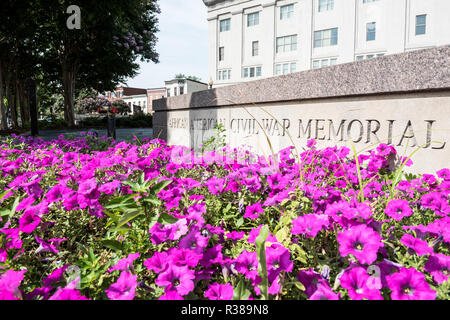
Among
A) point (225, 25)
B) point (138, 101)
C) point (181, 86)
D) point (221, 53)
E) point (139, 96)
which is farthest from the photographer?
point (138, 101)

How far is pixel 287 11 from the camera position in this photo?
29344mm

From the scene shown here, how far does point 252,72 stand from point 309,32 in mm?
6973

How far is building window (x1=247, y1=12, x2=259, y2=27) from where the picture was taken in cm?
3144

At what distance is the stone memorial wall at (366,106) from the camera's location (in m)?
2.37

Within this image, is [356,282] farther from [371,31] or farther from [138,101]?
[138,101]

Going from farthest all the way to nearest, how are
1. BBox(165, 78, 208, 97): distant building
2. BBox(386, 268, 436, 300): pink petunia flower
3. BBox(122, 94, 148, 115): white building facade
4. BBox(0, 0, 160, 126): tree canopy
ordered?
BBox(122, 94, 148, 115): white building facade
BBox(165, 78, 208, 97): distant building
BBox(0, 0, 160, 126): tree canopy
BBox(386, 268, 436, 300): pink petunia flower

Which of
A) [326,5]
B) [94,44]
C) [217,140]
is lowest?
[217,140]

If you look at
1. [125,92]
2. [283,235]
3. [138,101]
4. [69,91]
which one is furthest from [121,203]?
[125,92]

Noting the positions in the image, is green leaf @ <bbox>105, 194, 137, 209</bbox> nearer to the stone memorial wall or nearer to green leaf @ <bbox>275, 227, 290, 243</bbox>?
green leaf @ <bbox>275, 227, 290, 243</bbox>

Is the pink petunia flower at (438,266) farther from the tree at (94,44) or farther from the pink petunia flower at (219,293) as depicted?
the tree at (94,44)

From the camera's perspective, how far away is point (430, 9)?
72.3ft

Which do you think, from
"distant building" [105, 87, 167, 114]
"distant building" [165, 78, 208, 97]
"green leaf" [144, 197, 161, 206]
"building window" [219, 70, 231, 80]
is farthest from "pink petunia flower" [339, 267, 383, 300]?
"distant building" [105, 87, 167, 114]

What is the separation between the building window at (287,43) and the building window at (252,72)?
111 inches

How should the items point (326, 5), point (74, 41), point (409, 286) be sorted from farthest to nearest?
1. point (326, 5)
2. point (74, 41)
3. point (409, 286)
